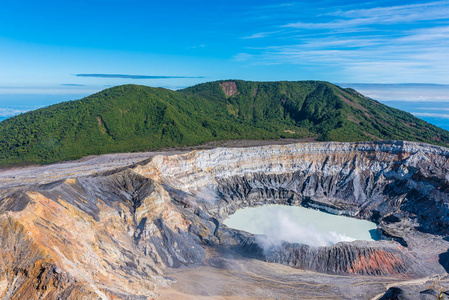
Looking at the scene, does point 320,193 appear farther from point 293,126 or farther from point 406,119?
point 406,119

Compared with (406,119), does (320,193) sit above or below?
below

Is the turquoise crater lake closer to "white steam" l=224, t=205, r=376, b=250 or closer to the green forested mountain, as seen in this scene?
"white steam" l=224, t=205, r=376, b=250

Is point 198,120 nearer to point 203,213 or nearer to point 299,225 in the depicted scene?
point 203,213

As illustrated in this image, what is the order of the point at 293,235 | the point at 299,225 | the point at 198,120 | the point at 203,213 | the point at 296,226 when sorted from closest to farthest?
the point at 293,235
the point at 203,213
the point at 296,226
the point at 299,225
the point at 198,120

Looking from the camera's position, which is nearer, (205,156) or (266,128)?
(205,156)

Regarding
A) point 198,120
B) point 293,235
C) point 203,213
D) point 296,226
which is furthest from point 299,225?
point 198,120

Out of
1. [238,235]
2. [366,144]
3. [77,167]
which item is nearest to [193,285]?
[238,235]
